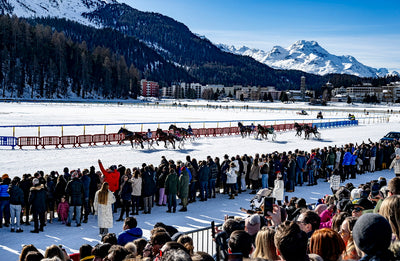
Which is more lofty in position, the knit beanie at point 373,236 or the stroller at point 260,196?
the knit beanie at point 373,236

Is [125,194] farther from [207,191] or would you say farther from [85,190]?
[207,191]

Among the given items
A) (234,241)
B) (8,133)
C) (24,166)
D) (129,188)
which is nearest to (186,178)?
(129,188)

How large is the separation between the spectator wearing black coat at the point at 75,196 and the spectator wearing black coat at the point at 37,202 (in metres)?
0.71

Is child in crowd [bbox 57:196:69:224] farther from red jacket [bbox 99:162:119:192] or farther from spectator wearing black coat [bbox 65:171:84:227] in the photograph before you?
red jacket [bbox 99:162:119:192]

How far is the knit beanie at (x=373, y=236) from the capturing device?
10.2 ft

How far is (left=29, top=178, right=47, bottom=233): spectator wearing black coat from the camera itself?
31.9ft

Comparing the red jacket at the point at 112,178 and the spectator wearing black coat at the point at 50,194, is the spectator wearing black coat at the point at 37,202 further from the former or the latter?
the red jacket at the point at 112,178

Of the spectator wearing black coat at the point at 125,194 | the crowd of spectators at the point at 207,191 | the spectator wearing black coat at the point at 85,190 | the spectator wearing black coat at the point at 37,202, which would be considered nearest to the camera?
the crowd of spectators at the point at 207,191

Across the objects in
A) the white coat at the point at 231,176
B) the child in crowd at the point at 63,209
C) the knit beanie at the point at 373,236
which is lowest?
the child in crowd at the point at 63,209

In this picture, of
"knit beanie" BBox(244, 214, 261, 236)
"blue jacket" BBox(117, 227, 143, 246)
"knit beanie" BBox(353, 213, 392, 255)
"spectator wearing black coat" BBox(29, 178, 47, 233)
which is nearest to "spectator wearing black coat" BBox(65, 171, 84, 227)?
"spectator wearing black coat" BBox(29, 178, 47, 233)

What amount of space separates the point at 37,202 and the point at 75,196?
1.06 metres

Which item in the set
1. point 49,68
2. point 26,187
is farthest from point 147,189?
point 49,68

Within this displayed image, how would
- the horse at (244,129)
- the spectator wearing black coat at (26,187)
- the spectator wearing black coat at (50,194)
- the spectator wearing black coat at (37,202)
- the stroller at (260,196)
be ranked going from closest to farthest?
the stroller at (260,196)
the spectator wearing black coat at (37,202)
the spectator wearing black coat at (26,187)
the spectator wearing black coat at (50,194)
the horse at (244,129)

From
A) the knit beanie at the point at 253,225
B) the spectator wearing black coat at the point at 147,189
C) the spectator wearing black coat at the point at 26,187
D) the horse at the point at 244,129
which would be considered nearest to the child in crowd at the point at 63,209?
the spectator wearing black coat at the point at 26,187
